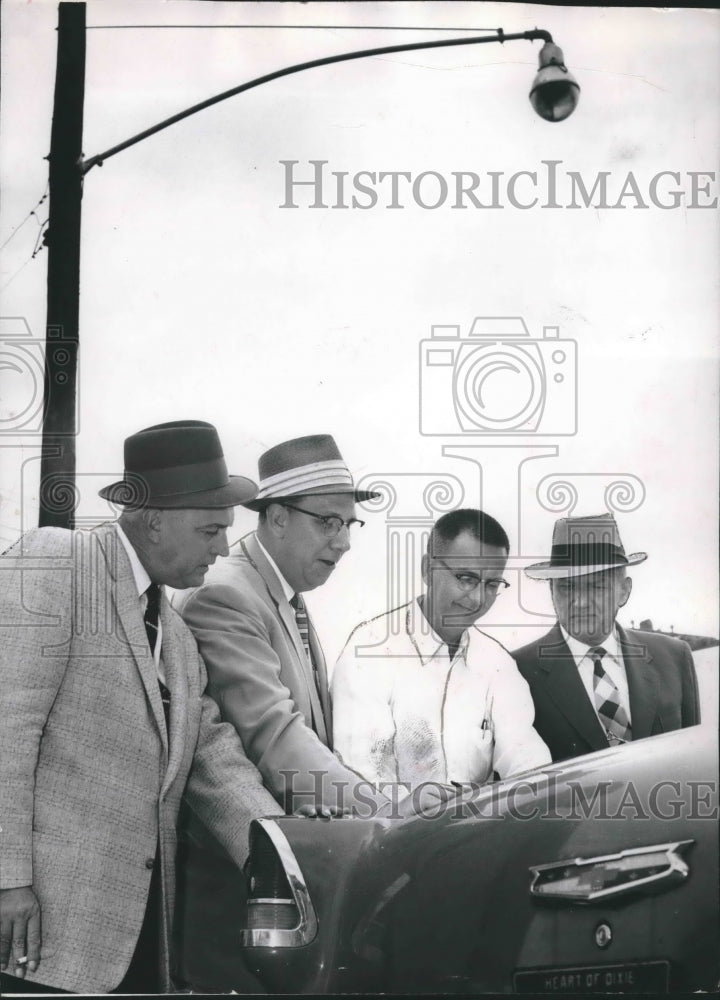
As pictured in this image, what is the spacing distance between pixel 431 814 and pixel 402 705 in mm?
302

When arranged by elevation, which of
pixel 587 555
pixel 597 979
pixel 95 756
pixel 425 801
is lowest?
pixel 597 979

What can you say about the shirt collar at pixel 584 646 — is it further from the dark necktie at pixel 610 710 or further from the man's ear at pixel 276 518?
the man's ear at pixel 276 518

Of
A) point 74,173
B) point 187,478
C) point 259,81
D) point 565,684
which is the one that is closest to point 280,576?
point 187,478

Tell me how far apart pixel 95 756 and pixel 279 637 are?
59cm

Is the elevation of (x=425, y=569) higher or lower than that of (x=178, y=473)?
lower

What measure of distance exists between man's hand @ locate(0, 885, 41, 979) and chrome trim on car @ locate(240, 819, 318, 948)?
1.78 ft

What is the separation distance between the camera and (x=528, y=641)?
3.51 m

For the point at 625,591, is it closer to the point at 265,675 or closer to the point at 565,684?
the point at 565,684

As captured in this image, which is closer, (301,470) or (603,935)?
(603,935)

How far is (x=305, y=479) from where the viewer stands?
11.6ft

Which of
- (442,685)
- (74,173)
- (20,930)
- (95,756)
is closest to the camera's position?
(20,930)

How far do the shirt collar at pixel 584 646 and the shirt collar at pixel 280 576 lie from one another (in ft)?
2.54

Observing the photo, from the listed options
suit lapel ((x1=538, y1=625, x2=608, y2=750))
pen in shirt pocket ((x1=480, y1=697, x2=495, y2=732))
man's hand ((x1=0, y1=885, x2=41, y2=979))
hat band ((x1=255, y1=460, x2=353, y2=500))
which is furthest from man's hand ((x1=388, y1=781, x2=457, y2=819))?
man's hand ((x1=0, y1=885, x2=41, y2=979))

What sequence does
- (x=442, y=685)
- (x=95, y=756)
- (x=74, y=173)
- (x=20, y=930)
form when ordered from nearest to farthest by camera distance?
(x=20, y=930)
(x=95, y=756)
(x=442, y=685)
(x=74, y=173)
